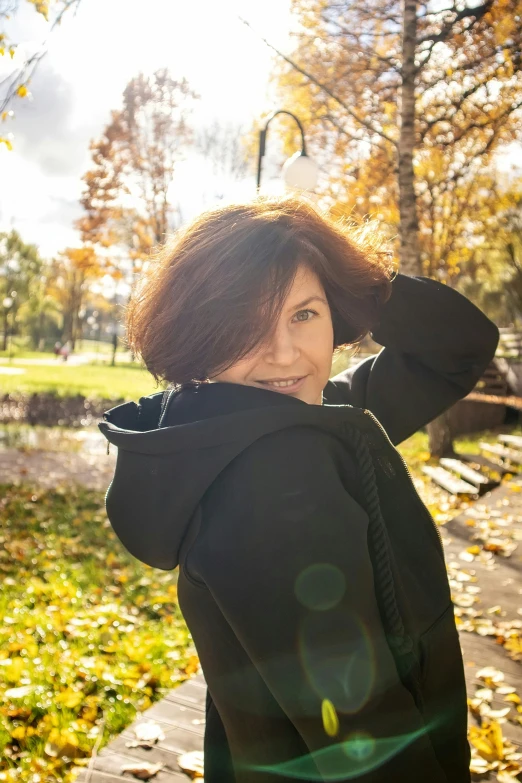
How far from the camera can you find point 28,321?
199ft

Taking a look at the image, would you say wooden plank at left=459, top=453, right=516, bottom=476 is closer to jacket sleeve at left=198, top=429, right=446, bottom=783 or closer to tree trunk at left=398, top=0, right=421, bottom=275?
tree trunk at left=398, top=0, right=421, bottom=275

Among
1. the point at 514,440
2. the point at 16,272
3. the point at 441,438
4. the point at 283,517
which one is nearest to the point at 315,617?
the point at 283,517

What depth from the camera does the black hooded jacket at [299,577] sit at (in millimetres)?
925

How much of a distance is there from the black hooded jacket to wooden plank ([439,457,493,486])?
18.9 feet

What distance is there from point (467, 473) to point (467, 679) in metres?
4.66

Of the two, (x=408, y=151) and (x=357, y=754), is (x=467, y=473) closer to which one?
(x=408, y=151)

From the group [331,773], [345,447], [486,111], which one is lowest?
[331,773]

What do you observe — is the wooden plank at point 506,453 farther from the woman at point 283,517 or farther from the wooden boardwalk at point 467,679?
the woman at point 283,517

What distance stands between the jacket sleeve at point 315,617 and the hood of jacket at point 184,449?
0.25 feet

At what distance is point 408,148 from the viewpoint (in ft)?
25.0

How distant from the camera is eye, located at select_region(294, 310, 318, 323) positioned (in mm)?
1300

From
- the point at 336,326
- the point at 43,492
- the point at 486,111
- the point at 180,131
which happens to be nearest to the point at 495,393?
the point at 486,111

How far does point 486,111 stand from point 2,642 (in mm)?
12700

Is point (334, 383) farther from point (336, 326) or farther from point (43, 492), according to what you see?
point (43, 492)
